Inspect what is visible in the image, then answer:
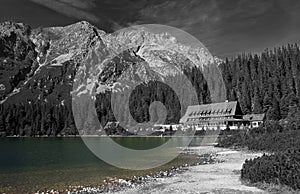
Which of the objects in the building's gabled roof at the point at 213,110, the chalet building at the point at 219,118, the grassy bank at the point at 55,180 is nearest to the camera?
the grassy bank at the point at 55,180

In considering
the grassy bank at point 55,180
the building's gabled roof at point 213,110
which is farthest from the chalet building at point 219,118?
the grassy bank at point 55,180

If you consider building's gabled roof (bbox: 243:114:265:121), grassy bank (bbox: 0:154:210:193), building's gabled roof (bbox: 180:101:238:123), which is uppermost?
building's gabled roof (bbox: 180:101:238:123)

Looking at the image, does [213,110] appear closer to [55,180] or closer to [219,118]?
[219,118]

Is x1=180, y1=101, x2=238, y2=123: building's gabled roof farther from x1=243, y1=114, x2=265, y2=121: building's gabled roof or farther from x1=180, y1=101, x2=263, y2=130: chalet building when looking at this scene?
x1=243, y1=114, x2=265, y2=121: building's gabled roof

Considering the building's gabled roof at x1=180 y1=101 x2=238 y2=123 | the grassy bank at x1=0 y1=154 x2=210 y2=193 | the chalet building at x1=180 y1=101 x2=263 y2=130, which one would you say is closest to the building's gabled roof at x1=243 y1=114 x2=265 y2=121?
the chalet building at x1=180 y1=101 x2=263 y2=130

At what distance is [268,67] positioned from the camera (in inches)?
5842

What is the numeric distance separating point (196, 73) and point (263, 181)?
177 metres

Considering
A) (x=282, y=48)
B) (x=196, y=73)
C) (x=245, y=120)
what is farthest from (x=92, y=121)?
(x=282, y=48)

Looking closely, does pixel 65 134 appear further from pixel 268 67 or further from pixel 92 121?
pixel 268 67

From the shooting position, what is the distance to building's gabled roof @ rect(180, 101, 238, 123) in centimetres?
12624

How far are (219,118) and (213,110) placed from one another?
244 inches

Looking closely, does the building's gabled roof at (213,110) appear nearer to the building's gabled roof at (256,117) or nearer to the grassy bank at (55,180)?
the building's gabled roof at (256,117)

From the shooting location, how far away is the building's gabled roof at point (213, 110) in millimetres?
126238

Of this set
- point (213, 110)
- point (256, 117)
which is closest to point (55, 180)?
point (256, 117)
